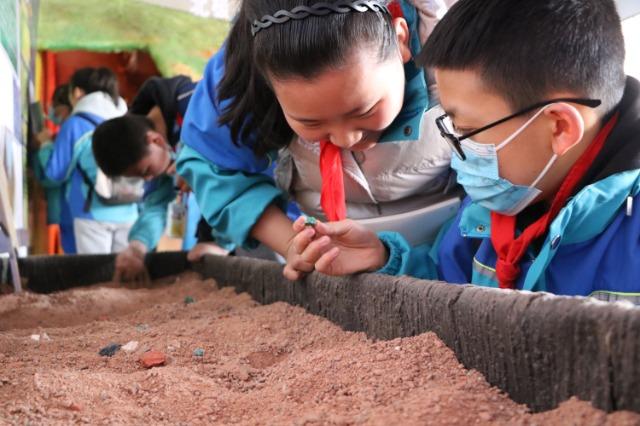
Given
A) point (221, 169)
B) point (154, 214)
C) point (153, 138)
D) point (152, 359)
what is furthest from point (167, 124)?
point (152, 359)

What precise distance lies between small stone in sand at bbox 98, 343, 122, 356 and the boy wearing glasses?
86 cm

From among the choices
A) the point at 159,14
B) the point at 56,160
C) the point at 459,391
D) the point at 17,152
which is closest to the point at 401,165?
the point at 459,391

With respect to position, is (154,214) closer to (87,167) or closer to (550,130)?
(87,167)

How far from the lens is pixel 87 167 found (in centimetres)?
502

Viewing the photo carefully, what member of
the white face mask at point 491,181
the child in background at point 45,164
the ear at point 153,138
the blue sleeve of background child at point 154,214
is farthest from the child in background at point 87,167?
the white face mask at point 491,181

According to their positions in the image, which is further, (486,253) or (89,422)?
(486,253)

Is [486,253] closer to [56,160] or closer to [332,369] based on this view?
[332,369]

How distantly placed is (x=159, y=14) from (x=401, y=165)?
5.41 m

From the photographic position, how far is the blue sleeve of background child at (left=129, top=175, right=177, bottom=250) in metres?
Result: 3.79

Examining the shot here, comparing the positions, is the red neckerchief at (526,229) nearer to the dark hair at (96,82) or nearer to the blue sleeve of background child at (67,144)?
the blue sleeve of background child at (67,144)

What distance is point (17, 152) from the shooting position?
348cm

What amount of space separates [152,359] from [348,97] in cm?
69

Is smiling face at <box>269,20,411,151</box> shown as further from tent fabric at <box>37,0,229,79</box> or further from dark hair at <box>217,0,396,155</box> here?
tent fabric at <box>37,0,229,79</box>

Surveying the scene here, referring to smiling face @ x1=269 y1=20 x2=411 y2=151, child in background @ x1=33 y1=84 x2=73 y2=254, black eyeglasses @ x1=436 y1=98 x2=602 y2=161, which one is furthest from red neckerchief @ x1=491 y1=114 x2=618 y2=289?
child in background @ x1=33 y1=84 x2=73 y2=254
